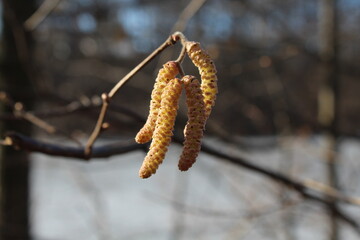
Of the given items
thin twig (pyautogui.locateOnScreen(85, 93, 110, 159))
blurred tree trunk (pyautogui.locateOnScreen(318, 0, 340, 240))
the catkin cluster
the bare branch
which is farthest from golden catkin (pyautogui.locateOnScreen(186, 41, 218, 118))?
blurred tree trunk (pyautogui.locateOnScreen(318, 0, 340, 240))

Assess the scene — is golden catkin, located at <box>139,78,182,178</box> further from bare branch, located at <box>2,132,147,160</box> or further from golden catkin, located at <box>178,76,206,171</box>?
bare branch, located at <box>2,132,147,160</box>

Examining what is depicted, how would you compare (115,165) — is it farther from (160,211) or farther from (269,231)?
(269,231)

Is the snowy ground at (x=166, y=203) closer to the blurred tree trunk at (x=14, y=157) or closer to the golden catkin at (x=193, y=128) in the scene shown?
the blurred tree trunk at (x=14, y=157)

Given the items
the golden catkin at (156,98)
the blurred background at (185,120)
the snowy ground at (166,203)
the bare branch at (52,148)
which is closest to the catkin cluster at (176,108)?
the golden catkin at (156,98)

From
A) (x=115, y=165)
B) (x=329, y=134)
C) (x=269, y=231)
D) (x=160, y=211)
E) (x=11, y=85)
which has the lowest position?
(x=115, y=165)

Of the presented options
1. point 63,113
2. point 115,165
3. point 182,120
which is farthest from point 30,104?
point 115,165

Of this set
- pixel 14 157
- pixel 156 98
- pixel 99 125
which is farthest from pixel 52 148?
pixel 14 157
